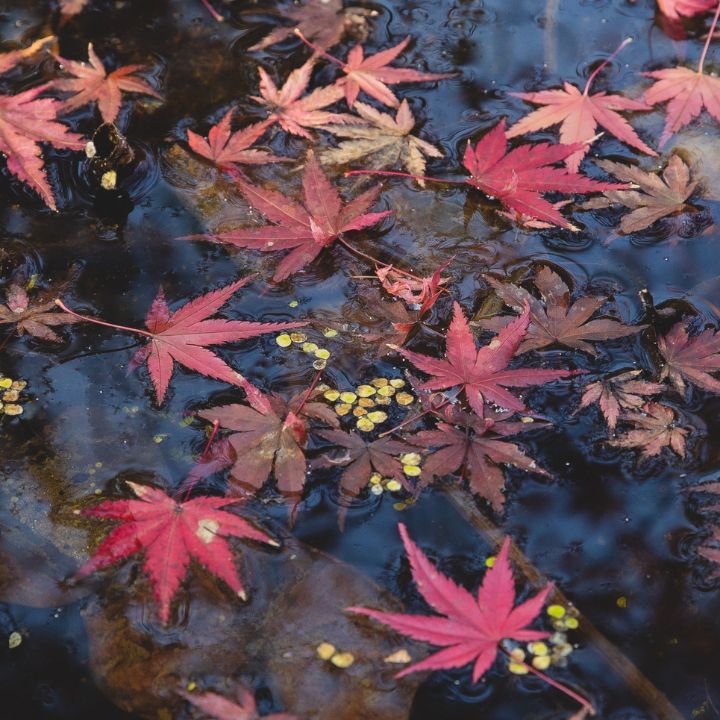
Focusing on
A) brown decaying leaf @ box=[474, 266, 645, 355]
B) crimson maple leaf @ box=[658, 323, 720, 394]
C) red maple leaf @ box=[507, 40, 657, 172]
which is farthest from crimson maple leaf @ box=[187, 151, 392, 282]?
crimson maple leaf @ box=[658, 323, 720, 394]

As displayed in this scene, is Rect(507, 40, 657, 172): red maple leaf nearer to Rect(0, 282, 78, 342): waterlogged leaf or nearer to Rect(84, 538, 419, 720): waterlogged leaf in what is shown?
Rect(0, 282, 78, 342): waterlogged leaf

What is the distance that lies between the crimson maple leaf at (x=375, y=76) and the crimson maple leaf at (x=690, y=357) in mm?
1556

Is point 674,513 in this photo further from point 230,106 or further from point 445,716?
point 230,106

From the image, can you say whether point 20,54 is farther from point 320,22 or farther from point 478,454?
point 478,454

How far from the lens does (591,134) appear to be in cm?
316

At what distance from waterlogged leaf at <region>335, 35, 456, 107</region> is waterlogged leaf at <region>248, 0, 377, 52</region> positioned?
0.74 ft

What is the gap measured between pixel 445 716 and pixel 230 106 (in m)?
2.54

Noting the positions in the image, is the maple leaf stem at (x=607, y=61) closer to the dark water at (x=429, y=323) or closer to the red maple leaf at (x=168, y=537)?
the dark water at (x=429, y=323)

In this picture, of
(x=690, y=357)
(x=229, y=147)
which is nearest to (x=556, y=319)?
(x=690, y=357)

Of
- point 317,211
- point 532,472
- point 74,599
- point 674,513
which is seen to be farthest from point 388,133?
point 74,599

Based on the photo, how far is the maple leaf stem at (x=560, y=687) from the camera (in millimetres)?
1953

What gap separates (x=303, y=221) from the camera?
9.10 feet

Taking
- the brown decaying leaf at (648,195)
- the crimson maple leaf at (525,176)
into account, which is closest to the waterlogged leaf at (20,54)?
the crimson maple leaf at (525,176)

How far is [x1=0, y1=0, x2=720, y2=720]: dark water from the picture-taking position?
209 cm
